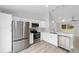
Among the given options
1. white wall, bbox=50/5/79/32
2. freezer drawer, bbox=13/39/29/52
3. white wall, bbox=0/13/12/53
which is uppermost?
white wall, bbox=50/5/79/32

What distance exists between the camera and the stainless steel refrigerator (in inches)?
112

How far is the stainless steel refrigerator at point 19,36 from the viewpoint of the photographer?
9.32 feet

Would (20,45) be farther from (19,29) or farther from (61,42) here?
(61,42)

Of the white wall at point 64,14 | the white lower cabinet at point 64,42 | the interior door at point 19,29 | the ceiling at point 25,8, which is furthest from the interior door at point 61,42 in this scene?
the interior door at point 19,29

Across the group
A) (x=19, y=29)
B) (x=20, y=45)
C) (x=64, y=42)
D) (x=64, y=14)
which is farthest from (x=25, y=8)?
(x=64, y=42)

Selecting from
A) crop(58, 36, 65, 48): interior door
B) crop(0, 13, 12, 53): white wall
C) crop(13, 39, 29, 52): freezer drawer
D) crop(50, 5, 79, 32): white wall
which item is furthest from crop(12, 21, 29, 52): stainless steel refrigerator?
crop(58, 36, 65, 48): interior door

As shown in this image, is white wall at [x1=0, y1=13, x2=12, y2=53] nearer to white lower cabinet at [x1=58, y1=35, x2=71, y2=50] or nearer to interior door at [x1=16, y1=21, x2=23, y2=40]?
interior door at [x1=16, y1=21, x2=23, y2=40]

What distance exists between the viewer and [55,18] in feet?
12.0

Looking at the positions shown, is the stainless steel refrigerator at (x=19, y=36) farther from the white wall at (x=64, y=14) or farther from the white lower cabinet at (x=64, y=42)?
the white lower cabinet at (x=64, y=42)

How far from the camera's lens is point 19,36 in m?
3.03

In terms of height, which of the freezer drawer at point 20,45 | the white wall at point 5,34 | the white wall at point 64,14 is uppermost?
the white wall at point 64,14
